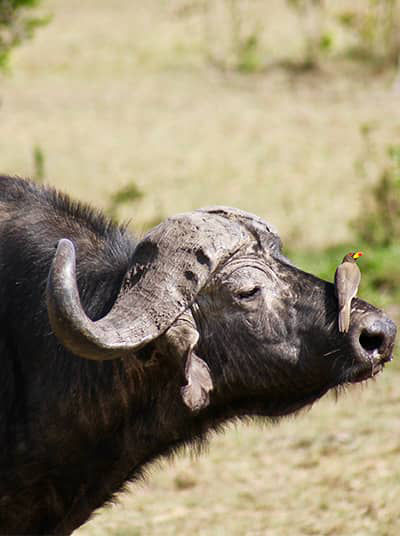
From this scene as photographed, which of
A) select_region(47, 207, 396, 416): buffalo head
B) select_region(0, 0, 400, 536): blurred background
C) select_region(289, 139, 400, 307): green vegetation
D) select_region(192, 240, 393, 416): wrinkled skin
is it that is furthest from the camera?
select_region(289, 139, 400, 307): green vegetation

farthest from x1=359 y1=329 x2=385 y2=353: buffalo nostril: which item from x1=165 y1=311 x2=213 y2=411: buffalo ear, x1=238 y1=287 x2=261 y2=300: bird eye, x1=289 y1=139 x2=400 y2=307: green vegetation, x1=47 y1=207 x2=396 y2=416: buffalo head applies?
x1=289 y1=139 x2=400 y2=307: green vegetation

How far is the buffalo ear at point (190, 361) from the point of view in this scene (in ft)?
14.6

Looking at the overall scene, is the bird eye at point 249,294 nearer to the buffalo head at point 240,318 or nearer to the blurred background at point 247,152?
the buffalo head at point 240,318

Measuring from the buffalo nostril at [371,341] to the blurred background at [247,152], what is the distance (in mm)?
509

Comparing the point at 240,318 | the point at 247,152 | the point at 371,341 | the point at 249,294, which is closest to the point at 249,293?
the point at 249,294

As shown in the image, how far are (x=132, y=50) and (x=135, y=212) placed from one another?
12.1m

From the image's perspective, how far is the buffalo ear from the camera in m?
4.45

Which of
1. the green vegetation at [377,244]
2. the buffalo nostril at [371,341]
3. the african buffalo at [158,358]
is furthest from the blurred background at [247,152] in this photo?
the buffalo nostril at [371,341]

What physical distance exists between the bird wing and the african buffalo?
0.22ft

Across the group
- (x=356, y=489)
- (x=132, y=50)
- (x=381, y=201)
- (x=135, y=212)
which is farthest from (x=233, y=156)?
(x=356, y=489)

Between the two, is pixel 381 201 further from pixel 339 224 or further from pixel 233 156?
pixel 233 156

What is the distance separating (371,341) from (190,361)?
77 centimetres

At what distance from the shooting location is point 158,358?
15.1ft

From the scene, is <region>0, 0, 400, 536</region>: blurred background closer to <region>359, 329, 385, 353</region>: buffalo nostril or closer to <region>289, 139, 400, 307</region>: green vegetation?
<region>289, 139, 400, 307</region>: green vegetation
